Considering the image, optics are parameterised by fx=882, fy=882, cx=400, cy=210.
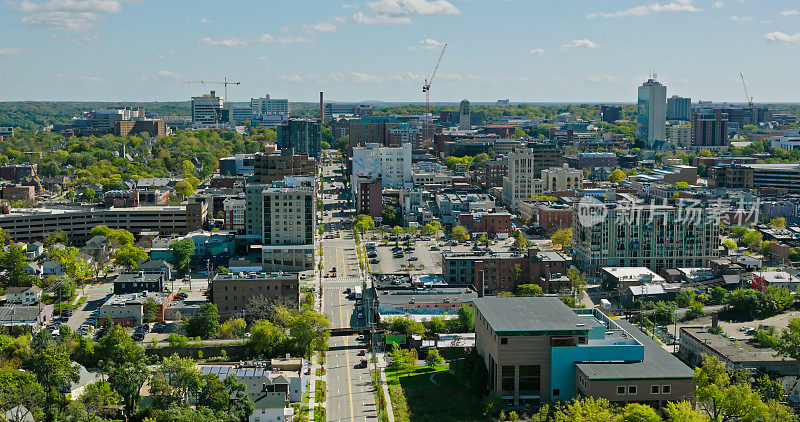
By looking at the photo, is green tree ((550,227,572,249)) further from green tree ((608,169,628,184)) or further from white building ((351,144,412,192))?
green tree ((608,169,628,184))

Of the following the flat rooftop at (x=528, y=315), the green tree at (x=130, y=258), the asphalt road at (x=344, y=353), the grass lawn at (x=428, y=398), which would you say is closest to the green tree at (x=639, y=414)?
the flat rooftop at (x=528, y=315)

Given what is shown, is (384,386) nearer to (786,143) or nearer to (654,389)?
(654,389)

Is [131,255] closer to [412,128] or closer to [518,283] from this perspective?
[518,283]

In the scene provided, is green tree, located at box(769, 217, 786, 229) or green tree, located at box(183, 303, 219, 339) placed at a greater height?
green tree, located at box(769, 217, 786, 229)

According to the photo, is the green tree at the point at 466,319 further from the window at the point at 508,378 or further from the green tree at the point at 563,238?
the green tree at the point at 563,238

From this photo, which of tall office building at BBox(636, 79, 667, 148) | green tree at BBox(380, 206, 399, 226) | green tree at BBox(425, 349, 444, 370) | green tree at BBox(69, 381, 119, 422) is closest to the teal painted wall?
green tree at BBox(425, 349, 444, 370)

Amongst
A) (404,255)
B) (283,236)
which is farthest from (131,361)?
(404,255)

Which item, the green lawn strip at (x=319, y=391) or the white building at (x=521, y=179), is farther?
the white building at (x=521, y=179)
